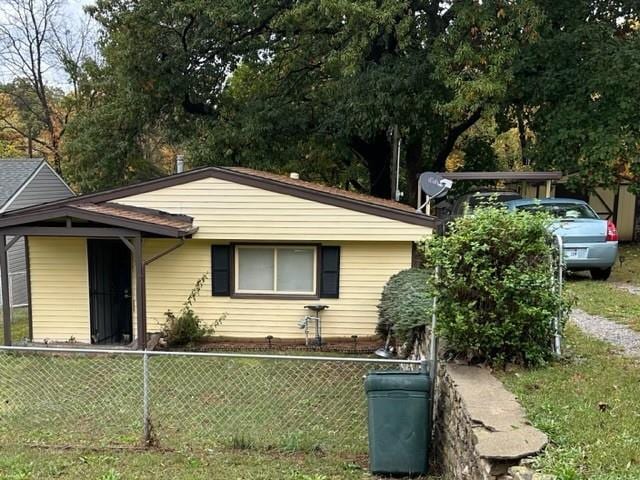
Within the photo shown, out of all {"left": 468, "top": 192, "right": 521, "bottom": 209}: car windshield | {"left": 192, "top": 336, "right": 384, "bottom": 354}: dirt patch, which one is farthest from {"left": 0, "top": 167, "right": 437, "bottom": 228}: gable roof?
{"left": 192, "top": 336, "right": 384, "bottom": 354}: dirt patch

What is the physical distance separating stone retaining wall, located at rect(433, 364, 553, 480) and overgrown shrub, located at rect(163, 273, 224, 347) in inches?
241

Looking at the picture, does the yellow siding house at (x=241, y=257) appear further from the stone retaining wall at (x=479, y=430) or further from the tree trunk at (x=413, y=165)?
the tree trunk at (x=413, y=165)

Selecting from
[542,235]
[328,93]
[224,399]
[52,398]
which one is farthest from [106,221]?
[328,93]

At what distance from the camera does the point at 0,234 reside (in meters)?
9.32

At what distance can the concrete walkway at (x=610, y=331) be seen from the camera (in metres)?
5.44

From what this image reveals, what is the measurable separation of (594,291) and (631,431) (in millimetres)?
6336

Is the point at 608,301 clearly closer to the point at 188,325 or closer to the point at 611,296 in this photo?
the point at 611,296

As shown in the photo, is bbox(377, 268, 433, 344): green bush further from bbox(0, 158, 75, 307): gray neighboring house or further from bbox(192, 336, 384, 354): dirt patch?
bbox(0, 158, 75, 307): gray neighboring house

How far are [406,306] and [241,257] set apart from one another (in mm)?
4150

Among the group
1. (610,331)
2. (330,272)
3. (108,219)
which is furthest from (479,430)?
(108,219)

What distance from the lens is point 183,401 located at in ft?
21.8

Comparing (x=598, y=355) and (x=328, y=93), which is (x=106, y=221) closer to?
(x=598, y=355)

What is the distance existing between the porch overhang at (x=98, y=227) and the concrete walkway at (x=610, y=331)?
6431 millimetres

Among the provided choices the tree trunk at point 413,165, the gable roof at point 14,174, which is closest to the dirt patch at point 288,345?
the gable roof at point 14,174
